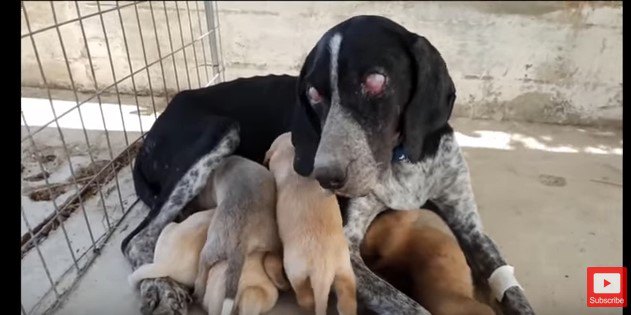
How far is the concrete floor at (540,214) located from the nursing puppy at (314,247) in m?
0.20

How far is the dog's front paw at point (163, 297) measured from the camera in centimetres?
145

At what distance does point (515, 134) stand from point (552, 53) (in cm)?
57

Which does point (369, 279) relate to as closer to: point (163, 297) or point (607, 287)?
point (163, 297)

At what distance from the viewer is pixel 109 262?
1.73m

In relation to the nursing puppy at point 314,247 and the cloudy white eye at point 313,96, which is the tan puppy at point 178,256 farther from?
the cloudy white eye at point 313,96

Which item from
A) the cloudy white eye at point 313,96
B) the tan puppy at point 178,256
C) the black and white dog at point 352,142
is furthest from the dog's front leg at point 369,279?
the tan puppy at point 178,256

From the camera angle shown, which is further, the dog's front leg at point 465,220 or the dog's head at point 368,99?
the dog's front leg at point 465,220

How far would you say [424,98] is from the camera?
1428mm

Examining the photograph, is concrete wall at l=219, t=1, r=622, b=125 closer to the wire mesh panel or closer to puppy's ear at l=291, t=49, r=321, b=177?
the wire mesh panel

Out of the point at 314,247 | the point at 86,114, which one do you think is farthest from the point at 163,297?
the point at 86,114

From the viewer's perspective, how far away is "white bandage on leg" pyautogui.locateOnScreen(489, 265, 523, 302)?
153cm

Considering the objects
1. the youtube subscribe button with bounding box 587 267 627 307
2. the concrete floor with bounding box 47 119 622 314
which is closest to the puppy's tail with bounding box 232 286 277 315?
the concrete floor with bounding box 47 119 622 314

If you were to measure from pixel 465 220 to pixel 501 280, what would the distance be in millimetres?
268
